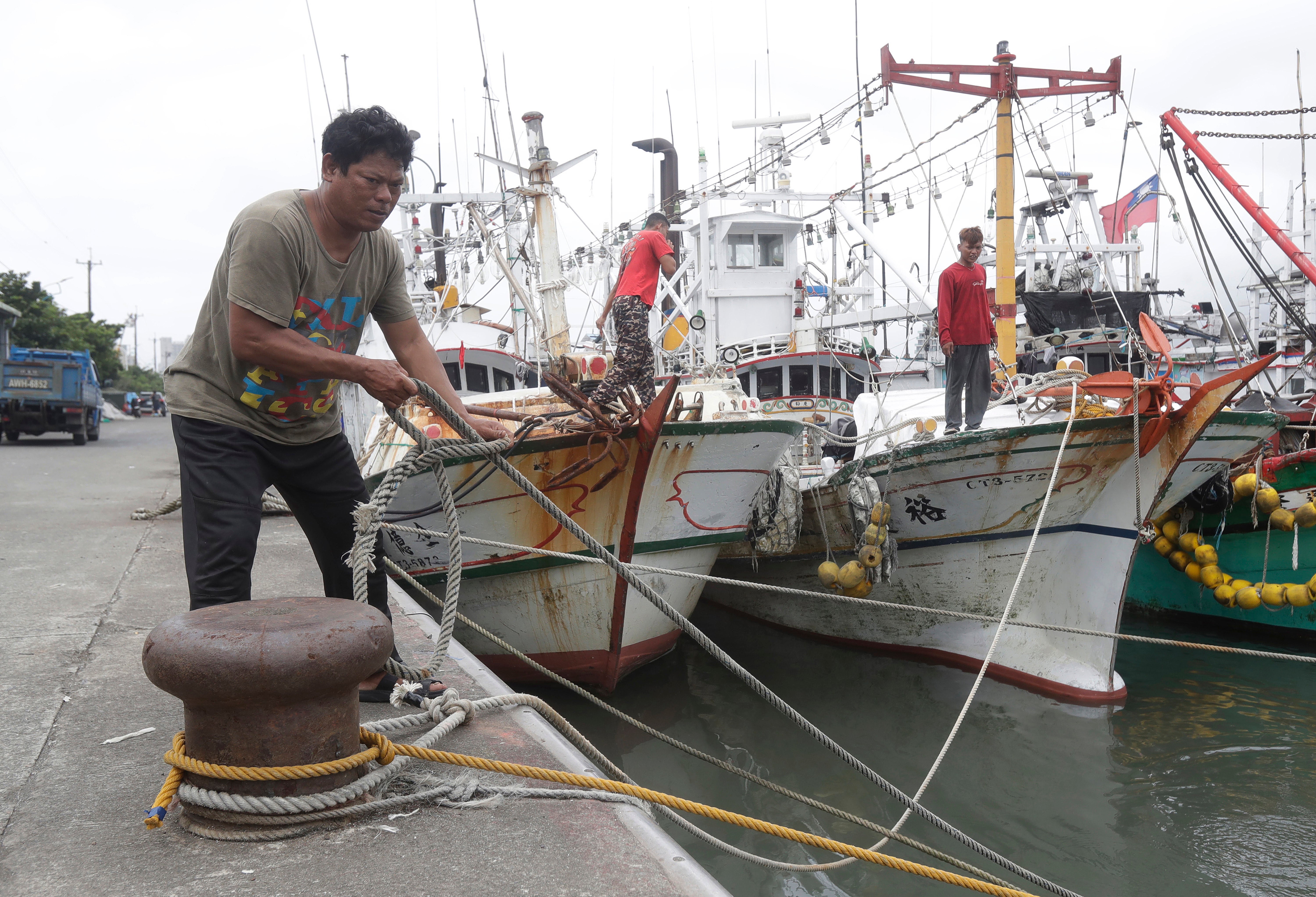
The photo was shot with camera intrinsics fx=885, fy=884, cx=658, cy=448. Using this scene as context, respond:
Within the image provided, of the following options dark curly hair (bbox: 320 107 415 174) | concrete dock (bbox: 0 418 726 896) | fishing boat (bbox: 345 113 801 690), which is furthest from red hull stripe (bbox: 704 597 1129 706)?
dark curly hair (bbox: 320 107 415 174)

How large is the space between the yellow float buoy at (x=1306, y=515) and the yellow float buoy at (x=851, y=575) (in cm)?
402

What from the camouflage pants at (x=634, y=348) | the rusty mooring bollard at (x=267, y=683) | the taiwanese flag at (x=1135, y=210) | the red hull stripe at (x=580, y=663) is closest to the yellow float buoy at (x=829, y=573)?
the red hull stripe at (x=580, y=663)

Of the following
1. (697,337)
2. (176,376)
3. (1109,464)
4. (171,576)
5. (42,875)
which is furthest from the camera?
(697,337)

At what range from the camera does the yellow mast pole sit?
802cm

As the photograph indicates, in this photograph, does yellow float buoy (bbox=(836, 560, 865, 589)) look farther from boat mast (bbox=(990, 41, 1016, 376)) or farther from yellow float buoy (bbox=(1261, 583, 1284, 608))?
yellow float buoy (bbox=(1261, 583, 1284, 608))

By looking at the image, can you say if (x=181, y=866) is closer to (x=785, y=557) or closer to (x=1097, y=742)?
(x=1097, y=742)

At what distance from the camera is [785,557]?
27.3 ft

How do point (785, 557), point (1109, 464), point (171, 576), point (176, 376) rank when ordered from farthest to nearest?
point (785, 557) < point (1109, 464) < point (171, 576) < point (176, 376)

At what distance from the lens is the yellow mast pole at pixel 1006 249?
26.3ft

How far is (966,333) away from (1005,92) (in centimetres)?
325

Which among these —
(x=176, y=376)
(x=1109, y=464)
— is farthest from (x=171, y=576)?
(x=1109, y=464)

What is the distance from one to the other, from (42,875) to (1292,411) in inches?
408

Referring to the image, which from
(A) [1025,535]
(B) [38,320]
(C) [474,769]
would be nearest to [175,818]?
(C) [474,769]

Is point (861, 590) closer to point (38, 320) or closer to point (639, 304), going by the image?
point (639, 304)
